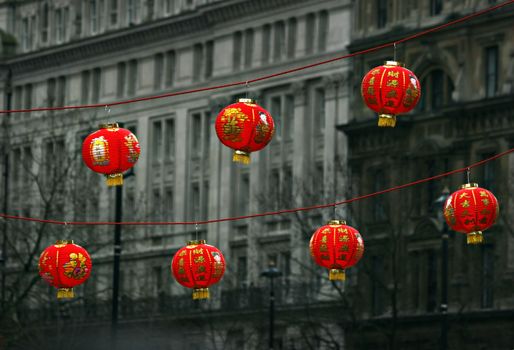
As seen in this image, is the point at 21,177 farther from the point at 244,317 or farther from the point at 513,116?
the point at 513,116

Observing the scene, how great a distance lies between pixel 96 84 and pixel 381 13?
72.8ft

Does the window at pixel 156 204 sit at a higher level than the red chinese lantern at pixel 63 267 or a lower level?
higher

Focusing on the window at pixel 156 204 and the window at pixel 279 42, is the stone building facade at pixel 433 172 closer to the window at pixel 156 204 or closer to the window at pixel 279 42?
the window at pixel 279 42

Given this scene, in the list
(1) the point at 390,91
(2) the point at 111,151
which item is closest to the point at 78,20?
(2) the point at 111,151

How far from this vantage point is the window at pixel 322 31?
99.3 metres

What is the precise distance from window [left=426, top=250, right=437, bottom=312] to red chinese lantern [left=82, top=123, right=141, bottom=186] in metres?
45.1

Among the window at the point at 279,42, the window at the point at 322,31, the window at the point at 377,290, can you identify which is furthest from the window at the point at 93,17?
the window at the point at 377,290

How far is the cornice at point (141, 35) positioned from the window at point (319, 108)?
3827 millimetres

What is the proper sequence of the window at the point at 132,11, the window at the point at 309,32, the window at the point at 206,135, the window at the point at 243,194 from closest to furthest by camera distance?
the window at the point at 309,32
the window at the point at 243,194
the window at the point at 206,135
the window at the point at 132,11

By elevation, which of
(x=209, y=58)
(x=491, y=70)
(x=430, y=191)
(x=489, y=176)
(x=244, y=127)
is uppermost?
(x=209, y=58)

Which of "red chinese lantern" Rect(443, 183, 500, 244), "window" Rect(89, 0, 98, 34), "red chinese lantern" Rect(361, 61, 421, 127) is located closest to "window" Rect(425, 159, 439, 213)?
"window" Rect(89, 0, 98, 34)

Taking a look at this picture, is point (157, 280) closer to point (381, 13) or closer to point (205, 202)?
point (205, 202)

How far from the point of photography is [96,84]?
115m

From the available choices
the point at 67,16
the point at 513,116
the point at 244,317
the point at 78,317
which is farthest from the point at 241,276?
the point at 67,16
